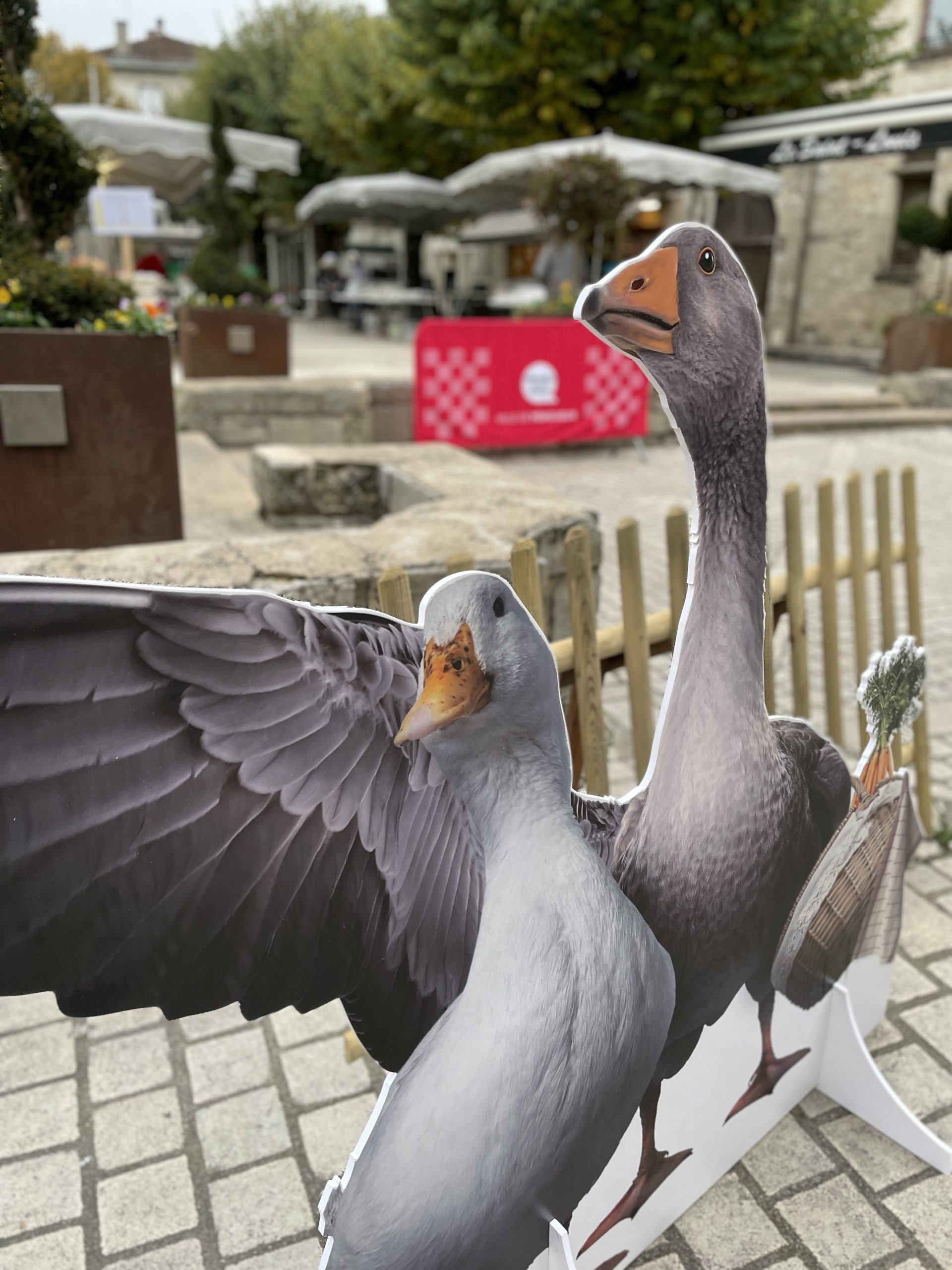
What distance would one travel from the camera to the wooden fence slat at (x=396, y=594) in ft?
5.74

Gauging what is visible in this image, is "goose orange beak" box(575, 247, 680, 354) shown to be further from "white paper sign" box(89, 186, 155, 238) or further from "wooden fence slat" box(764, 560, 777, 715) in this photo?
"white paper sign" box(89, 186, 155, 238)

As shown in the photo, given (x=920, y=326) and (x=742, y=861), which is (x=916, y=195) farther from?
(x=742, y=861)

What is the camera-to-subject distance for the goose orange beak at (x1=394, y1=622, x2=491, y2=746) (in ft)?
3.90

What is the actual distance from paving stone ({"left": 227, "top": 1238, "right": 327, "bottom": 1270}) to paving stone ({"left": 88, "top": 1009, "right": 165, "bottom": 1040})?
0.71m

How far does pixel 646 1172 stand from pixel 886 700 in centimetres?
106

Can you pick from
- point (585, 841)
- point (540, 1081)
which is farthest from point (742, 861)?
point (540, 1081)

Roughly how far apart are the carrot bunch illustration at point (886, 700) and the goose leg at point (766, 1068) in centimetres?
50

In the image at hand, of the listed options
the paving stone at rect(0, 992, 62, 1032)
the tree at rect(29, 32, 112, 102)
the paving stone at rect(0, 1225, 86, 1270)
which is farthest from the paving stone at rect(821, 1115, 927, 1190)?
the tree at rect(29, 32, 112, 102)

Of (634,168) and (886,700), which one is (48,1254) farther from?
(634,168)

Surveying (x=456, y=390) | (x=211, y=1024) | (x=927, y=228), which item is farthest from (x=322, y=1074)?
(x=927, y=228)

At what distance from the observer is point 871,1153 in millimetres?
2109

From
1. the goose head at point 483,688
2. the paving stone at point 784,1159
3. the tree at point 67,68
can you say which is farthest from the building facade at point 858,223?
the tree at point 67,68

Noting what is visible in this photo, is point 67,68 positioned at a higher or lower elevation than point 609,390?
higher

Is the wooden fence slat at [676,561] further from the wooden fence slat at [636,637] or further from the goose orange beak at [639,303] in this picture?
the goose orange beak at [639,303]
